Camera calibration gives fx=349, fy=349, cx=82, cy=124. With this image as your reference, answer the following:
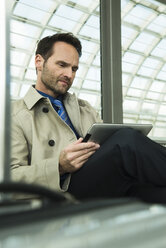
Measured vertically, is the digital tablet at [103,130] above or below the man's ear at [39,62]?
below

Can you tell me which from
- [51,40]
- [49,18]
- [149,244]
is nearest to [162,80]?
[49,18]

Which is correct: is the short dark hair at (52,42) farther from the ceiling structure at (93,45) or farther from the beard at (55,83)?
the ceiling structure at (93,45)

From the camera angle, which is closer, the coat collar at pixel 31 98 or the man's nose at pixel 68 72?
the coat collar at pixel 31 98

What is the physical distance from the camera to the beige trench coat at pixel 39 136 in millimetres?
1912

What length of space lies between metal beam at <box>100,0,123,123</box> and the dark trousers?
5.52 ft

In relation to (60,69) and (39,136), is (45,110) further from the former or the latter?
(60,69)

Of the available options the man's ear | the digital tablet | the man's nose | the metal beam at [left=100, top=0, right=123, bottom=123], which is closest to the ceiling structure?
the metal beam at [left=100, top=0, right=123, bottom=123]

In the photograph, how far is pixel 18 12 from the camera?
7109 millimetres

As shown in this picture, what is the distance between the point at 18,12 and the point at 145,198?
6.08 m

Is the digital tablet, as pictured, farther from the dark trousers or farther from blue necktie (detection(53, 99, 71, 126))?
blue necktie (detection(53, 99, 71, 126))

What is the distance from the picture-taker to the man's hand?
189cm

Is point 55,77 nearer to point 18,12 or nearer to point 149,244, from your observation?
point 149,244

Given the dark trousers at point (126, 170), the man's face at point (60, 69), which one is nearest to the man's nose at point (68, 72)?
the man's face at point (60, 69)

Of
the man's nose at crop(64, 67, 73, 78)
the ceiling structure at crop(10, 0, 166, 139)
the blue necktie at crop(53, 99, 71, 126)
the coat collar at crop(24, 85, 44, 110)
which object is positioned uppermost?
the ceiling structure at crop(10, 0, 166, 139)
